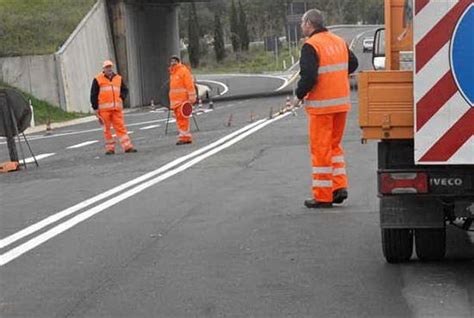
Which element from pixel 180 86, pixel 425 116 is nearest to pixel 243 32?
pixel 180 86

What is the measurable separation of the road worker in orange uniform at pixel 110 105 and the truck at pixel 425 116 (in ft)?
35.5

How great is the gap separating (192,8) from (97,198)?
304 feet

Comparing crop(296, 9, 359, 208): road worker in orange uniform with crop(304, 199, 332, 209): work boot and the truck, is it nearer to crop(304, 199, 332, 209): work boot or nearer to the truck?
crop(304, 199, 332, 209): work boot

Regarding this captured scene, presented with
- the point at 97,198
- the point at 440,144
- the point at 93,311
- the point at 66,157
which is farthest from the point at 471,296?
the point at 66,157

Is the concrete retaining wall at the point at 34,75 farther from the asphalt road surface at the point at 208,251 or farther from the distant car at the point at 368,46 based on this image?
the asphalt road surface at the point at 208,251

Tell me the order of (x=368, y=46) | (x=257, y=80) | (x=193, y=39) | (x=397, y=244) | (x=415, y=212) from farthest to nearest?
(x=193, y=39) < (x=257, y=80) < (x=368, y=46) < (x=397, y=244) < (x=415, y=212)

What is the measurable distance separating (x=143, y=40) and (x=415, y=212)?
136 ft

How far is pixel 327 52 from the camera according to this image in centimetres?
907

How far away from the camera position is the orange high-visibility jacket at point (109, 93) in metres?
16.8

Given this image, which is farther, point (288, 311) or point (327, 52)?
point (327, 52)

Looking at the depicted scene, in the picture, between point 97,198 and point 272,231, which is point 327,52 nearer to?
point 272,231

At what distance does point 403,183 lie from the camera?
6000 mm

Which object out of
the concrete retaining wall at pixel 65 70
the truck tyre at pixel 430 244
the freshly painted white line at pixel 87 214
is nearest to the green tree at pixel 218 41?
the concrete retaining wall at pixel 65 70

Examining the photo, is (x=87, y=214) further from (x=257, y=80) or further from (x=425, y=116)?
(x=257, y=80)
